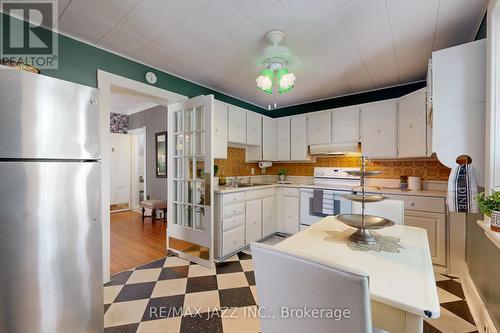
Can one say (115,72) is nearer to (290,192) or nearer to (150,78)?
(150,78)

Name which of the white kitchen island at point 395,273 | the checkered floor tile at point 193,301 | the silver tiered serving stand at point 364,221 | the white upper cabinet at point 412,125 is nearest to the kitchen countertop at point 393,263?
the white kitchen island at point 395,273

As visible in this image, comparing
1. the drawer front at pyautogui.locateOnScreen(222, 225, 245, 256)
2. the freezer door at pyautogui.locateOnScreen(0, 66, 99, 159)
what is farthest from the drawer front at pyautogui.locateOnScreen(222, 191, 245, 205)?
the freezer door at pyautogui.locateOnScreen(0, 66, 99, 159)

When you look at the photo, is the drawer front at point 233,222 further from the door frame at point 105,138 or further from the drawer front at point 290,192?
the door frame at point 105,138

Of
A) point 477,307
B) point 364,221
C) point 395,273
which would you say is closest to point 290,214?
point 477,307

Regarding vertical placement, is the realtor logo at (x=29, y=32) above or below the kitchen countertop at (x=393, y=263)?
above

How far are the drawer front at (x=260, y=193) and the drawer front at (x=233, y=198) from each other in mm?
131

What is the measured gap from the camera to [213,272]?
2.44 meters

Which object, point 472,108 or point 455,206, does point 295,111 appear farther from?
point 455,206

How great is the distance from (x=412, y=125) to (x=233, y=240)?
2783 millimetres

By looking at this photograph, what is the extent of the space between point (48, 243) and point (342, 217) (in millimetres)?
1747

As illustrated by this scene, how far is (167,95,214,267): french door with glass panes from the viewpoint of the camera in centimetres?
254

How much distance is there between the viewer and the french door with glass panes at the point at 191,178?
254 centimetres

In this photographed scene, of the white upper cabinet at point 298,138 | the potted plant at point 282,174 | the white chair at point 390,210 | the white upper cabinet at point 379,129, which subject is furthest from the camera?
the potted plant at point 282,174

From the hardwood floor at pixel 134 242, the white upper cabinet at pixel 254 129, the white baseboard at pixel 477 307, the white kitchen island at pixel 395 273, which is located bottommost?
the hardwood floor at pixel 134 242
